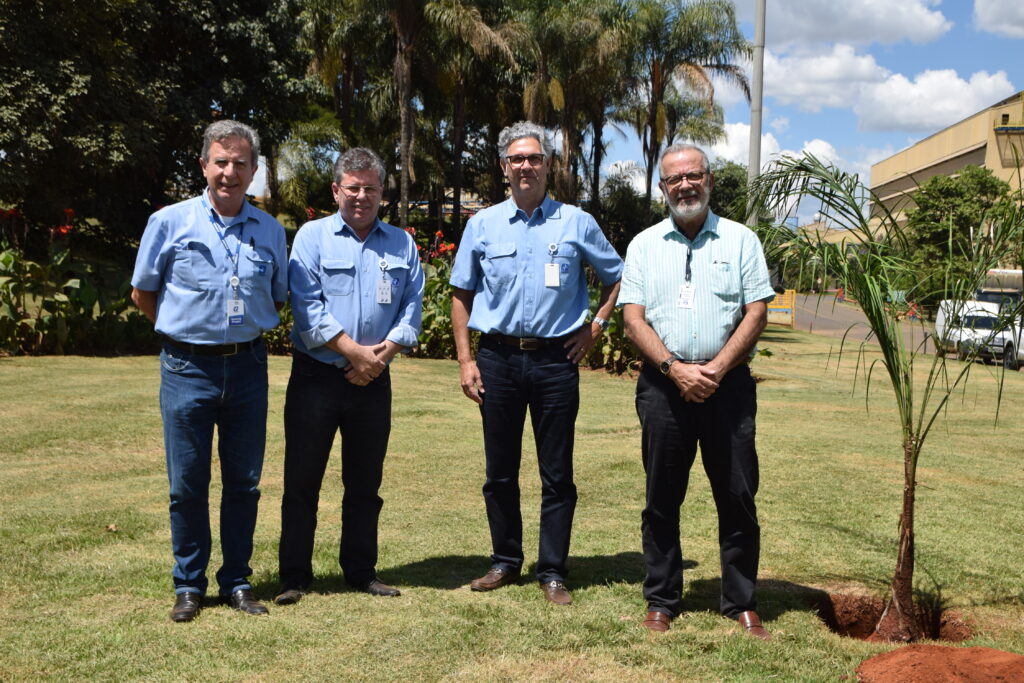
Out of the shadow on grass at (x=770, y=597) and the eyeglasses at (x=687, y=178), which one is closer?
the eyeglasses at (x=687, y=178)

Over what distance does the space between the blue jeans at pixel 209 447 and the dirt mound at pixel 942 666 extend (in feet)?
8.49

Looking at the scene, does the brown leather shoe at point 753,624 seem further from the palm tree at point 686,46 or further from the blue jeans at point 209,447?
the palm tree at point 686,46

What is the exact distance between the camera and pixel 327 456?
4336mm

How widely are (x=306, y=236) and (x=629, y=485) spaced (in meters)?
3.63

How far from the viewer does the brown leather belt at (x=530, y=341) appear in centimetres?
434

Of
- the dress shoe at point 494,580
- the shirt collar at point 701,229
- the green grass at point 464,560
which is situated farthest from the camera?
the dress shoe at point 494,580

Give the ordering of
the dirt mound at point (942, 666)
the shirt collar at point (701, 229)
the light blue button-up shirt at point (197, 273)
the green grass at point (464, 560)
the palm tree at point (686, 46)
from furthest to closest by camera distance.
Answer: the palm tree at point (686, 46) → the shirt collar at point (701, 229) → the light blue button-up shirt at point (197, 273) → the green grass at point (464, 560) → the dirt mound at point (942, 666)

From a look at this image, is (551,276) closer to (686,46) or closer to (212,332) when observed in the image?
(212,332)

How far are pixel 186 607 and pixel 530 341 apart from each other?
6.06 ft

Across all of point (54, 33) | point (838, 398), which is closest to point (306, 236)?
point (838, 398)

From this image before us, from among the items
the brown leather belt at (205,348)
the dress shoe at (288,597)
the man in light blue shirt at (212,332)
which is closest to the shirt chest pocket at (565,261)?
the man in light blue shirt at (212,332)

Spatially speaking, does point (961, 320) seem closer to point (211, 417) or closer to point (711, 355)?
point (711, 355)

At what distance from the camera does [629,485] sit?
7.08 m

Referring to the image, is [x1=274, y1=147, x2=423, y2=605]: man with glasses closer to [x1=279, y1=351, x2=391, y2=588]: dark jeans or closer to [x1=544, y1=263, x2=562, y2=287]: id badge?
[x1=279, y1=351, x2=391, y2=588]: dark jeans
